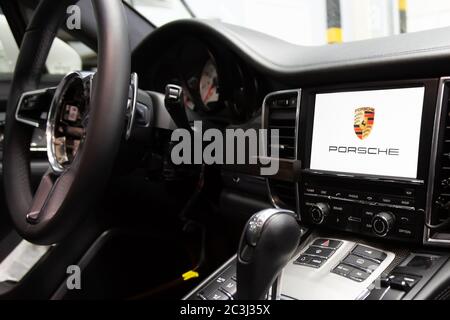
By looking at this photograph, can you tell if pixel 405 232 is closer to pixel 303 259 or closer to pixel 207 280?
pixel 303 259

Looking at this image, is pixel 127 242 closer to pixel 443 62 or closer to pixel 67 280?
pixel 67 280

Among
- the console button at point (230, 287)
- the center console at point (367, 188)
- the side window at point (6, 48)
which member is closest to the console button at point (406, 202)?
the center console at point (367, 188)

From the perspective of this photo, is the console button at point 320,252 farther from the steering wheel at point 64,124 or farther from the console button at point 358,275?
the steering wheel at point 64,124

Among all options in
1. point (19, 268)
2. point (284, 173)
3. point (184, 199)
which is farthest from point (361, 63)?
point (19, 268)

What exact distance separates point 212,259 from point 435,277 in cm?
80

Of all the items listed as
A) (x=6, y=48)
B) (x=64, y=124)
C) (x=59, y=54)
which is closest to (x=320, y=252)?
(x=64, y=124)

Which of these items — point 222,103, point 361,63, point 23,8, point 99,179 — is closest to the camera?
point 99,179

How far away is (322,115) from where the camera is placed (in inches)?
38.1

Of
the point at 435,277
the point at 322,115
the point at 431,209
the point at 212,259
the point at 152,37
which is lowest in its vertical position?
the point at 212,259

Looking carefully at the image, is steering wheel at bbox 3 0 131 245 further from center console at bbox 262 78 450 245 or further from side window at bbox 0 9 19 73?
side window at bbox 0 9 19 73

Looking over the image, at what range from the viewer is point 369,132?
2.88 feet

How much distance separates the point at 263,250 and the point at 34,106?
70cm

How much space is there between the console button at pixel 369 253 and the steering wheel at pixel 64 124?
0.52m

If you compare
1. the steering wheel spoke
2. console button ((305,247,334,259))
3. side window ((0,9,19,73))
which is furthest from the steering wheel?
side window ((0,9,19,73))
